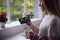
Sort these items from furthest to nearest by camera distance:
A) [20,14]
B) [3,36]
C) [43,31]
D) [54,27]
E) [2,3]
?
[20,14] → [2,3] → [3,36] → [43,31] → [54,27]

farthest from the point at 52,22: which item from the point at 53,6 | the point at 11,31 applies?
the point at 11,31

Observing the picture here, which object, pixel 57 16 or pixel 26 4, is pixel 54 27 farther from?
pixel 26 4

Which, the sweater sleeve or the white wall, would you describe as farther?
the white wall

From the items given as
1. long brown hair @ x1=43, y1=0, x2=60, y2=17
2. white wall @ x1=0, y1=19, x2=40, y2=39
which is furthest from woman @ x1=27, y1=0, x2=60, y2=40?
white wall @ x1=0, y1=19, x2=40, y2=39

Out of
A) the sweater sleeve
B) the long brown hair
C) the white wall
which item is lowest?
the white wall

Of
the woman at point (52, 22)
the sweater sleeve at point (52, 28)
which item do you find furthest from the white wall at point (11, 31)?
the sweater sleeve at point (52, 28)

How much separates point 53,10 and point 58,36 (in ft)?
0.84

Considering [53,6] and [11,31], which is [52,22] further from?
[11,31]

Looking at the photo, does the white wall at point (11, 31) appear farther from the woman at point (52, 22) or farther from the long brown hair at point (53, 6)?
the long brown hair at point (53, 6)

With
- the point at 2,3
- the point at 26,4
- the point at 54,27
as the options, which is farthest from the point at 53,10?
the point at 26,4

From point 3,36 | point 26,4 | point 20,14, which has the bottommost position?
point 3,36

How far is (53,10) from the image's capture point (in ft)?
4.40

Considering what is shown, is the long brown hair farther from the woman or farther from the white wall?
the white wall

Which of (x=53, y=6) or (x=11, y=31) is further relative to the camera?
(x=11, y=31)
